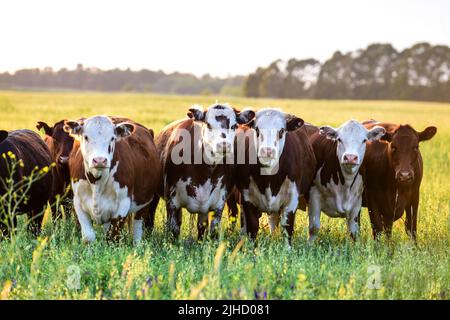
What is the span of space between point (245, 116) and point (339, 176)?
1693 millimetres

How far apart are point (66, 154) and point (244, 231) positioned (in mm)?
2789

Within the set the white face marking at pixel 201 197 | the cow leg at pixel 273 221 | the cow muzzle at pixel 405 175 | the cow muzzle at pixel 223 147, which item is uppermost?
the cow muzzle at pixel 223 147

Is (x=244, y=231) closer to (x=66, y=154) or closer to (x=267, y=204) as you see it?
(x=267, y=204)

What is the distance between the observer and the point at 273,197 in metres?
9.22

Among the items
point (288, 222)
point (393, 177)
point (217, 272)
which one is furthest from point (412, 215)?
point (217, 272)

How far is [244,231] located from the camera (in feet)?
32.1

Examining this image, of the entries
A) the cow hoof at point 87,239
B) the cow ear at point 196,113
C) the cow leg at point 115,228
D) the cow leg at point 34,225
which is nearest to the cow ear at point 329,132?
the cow ear at point 196,113

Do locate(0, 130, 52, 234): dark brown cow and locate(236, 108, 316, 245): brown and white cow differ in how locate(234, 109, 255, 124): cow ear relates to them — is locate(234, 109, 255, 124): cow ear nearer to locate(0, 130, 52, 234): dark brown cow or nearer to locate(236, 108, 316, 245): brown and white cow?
locate(236, 108, 316, 245): brown and white cow

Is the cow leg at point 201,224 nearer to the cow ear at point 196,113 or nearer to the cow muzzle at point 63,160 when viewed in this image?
the cow ear at point 196,113

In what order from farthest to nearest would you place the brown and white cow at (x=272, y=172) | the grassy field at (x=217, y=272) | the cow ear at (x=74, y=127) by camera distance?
the brown and white cow at (x=272, y=172) → the cow ear at (x=74, y=127) → the grassy field at (x=217, y=272)

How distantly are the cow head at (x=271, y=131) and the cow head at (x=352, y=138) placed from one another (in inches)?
23.9

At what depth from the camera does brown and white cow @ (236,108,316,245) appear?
9055 millimetres

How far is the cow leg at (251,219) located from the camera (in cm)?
926
